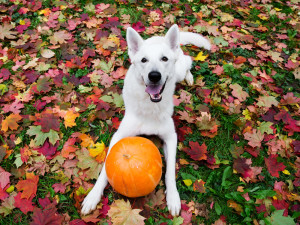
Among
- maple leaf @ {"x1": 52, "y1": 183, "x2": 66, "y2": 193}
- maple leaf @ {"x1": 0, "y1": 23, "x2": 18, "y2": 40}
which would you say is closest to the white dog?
maple leaf @ {"x1": 52, "y1": 183, "x2": 66, "y2": 193}

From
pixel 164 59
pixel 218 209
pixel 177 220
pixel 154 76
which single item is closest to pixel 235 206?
pixel 218 209

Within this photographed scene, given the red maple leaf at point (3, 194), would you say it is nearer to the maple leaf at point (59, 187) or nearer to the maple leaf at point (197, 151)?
the maple leaf at point (59, 187)

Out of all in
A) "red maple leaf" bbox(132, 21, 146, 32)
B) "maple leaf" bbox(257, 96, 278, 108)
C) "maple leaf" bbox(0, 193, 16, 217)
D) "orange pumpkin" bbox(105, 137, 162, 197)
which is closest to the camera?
"orange pumpkin" bbox(105, 137, 162, 197)

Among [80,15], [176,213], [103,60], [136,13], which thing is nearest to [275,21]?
[136,13]

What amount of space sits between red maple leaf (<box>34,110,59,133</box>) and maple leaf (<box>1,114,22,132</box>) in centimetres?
26

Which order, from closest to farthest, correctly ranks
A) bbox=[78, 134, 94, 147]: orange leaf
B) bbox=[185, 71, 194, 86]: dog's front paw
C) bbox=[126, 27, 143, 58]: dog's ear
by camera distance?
1. bbox=[126, 27, 143, 58]: dog's ear
2. bbox=[78, 134, 94, 147]: orange leaf
3. bbox=[185, 71, 194, 86]: dog's front paw

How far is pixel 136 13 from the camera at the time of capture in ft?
16.8

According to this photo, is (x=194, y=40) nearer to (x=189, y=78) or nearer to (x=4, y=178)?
(x=189, y=78)

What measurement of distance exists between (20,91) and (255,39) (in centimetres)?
517

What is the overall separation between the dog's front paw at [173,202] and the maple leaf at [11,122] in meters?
2.38

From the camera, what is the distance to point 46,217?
7.29 ft

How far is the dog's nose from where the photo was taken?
2.44m

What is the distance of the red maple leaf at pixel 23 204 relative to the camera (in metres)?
2.34

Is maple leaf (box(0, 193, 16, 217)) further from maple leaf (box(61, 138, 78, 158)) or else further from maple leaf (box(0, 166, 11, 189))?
maple leaf (box(61, 138, 78, 158))
